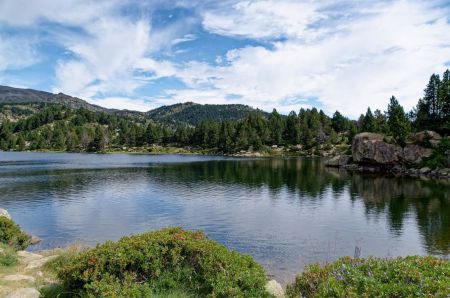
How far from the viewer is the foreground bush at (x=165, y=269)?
543 inches

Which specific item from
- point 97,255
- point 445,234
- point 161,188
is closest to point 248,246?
point 445,234

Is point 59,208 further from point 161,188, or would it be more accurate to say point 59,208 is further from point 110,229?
point 161,188

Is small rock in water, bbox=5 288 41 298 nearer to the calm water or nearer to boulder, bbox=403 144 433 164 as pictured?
the calm water

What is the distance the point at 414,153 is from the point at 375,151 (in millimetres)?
11954

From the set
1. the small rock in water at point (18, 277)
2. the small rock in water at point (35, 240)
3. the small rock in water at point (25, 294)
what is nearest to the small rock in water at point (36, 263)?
the small rock in water at point (18, 277)

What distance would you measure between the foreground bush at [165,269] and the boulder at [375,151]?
12090 cm

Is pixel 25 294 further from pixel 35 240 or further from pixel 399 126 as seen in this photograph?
pixel 399 126

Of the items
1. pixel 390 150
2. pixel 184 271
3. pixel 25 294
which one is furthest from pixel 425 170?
pixel 25 294

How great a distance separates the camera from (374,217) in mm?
56031

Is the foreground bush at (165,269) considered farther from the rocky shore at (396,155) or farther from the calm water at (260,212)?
the rocky shore at (396,155)

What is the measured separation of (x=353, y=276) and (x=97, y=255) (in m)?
9.68

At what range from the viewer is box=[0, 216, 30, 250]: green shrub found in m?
29.7

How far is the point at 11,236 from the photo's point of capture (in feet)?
98.9

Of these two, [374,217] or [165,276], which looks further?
[374,217]
